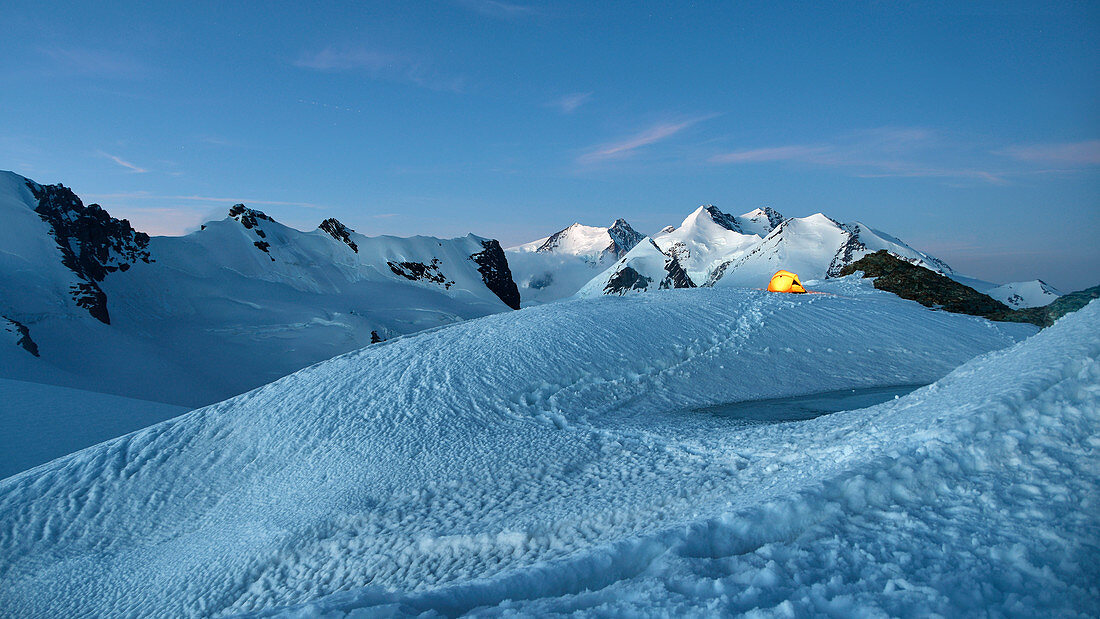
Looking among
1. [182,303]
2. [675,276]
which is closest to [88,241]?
[182,303]

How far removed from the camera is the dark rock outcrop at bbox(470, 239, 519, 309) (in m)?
83.9

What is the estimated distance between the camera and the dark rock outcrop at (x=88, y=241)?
2462cm

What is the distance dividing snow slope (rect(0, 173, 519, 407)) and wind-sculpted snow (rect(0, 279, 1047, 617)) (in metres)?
15.8

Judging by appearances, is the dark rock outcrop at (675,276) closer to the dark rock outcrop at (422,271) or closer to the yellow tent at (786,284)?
the dark rock outcrop at (422,271)

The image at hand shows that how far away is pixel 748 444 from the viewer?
158 inches

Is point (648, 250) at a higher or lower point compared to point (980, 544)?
higher

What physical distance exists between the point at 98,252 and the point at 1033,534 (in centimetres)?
3943

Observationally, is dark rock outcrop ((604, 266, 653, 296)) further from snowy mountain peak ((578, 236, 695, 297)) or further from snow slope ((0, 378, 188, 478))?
snow slope ((0, 378, 188, 478))

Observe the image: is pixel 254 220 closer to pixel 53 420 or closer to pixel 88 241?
pixel 88 241

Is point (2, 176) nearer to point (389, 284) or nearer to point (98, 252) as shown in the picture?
point (98, 252)

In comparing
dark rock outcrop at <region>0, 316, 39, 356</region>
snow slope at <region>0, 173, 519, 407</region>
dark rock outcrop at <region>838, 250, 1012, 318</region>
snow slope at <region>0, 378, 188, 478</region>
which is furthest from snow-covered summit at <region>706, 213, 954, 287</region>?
snow slope at <region>0, 378, 188, 478</region>

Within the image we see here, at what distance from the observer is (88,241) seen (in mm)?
30312

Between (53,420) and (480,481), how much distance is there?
8260mm

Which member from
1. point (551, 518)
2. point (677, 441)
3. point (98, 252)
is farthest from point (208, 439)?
point (98, 252)
